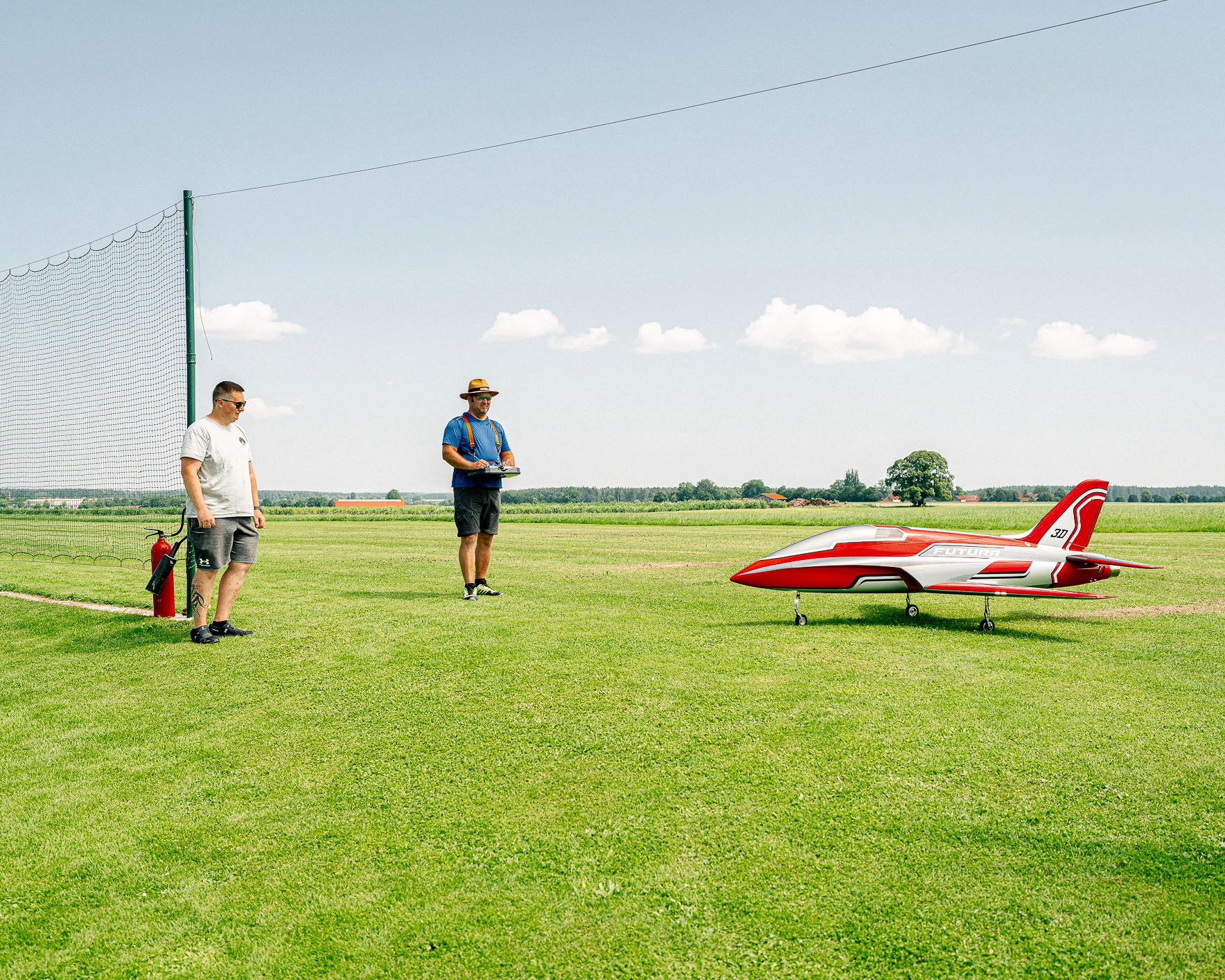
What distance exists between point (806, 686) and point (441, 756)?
8.92 ft

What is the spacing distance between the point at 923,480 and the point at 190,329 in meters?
99.8

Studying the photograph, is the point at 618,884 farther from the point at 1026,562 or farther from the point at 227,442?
the point at 1026,562

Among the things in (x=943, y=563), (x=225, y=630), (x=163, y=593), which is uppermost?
(x=943, y=563)

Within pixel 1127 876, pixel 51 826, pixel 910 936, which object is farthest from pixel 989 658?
pixel 51 826

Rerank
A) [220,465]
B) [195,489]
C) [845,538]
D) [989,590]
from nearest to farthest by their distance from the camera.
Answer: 1. [195,489]
2. [220,465]
3. [989,590]
4. [845,538]

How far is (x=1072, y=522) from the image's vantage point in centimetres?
878

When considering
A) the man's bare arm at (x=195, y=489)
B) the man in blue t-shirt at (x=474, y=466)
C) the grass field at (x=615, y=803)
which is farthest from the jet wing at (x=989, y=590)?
the man's bare arm at (x=195, y=489)

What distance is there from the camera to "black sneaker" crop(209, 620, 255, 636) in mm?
7762

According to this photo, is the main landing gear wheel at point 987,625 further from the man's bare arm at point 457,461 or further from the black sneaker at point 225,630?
the black sneaker at point 225,630

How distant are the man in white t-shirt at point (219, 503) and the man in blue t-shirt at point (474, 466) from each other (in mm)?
2482

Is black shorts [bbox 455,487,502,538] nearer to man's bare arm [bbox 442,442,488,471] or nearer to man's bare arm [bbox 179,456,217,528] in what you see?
man's bare arm [bbox 442,442,488,471]

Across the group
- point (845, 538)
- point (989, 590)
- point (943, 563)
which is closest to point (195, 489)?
point (845, 538)

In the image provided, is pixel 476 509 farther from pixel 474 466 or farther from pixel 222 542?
pixel 222 542

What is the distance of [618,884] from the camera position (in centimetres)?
321
